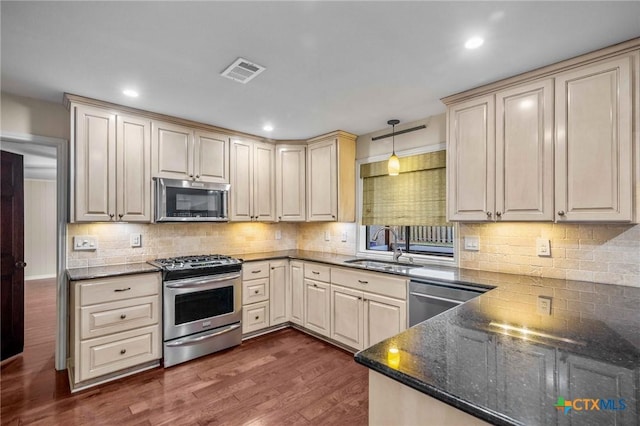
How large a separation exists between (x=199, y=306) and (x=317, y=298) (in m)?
1.25

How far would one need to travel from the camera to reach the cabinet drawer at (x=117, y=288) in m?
2.49

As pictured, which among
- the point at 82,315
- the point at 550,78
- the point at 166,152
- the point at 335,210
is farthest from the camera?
the point at 335,210

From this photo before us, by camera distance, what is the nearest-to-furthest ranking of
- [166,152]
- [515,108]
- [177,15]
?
1. [177,15]
2. [515,108]
3. [166,152]

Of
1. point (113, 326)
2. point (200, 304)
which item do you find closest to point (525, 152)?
point (200, 304)

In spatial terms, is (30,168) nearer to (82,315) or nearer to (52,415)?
(82,315)

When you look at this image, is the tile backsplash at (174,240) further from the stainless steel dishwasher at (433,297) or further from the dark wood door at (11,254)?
the stainless steel dishwasher at (433,297)

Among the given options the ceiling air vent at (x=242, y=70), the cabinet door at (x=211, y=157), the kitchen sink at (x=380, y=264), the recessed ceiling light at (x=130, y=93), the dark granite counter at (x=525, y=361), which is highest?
the ceiling air vent at (x=242, y=70)

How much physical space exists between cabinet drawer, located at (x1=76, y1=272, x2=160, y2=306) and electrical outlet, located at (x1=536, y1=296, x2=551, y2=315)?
291 centimetres

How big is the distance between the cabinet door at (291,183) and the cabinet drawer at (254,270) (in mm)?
719

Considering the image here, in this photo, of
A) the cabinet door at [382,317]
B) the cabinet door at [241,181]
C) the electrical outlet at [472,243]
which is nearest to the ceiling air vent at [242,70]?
the cabinet door at [241,181]

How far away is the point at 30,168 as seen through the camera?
19.2ft

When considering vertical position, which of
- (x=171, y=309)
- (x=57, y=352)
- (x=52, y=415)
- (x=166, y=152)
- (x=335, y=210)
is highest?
(x=166, y=152)

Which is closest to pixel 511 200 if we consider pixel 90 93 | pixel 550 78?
pixel 550 78

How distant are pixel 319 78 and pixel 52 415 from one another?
10.1ft
